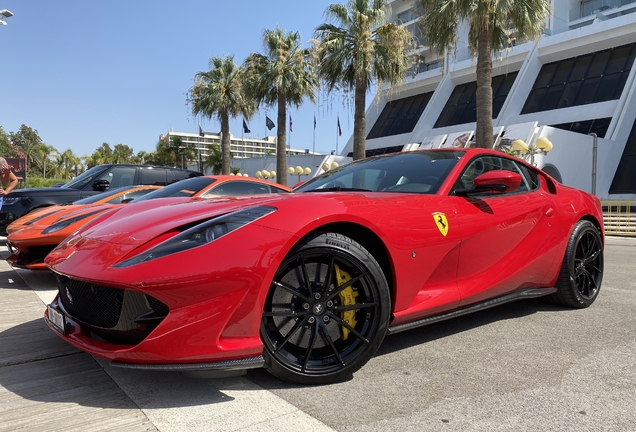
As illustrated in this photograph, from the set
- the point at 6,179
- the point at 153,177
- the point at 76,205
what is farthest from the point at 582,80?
the point at 6,179

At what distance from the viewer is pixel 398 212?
2.59 meters

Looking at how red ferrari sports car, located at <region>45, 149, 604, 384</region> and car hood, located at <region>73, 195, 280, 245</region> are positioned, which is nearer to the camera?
red ferrari sports car, located at <region>45, 149, 604, 384</region>

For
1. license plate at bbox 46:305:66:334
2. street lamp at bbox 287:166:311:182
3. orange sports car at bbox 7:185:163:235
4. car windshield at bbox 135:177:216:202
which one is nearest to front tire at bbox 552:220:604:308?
license plate at bbox 46:305:66:334

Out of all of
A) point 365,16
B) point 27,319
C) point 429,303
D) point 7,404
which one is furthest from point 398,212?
point 365,16

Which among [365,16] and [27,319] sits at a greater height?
[365,16]

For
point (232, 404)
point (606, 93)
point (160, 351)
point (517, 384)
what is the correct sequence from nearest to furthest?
point (160, 351) → point (232, 404) → point (517, 384) → point (606, 93)

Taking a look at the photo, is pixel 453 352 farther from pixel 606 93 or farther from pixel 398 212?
Answer: pixel 606 93

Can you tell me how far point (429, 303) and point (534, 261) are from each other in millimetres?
1186

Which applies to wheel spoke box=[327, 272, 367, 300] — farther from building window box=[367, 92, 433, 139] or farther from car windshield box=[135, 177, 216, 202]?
building window box=[367, 92, 433, 139]

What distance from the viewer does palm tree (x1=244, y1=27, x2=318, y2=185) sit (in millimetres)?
23875

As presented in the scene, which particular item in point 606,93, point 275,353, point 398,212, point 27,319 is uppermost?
point 606,93

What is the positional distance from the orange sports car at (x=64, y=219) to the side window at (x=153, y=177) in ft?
11.3

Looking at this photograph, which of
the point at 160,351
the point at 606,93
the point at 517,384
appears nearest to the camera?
the point at 160,351

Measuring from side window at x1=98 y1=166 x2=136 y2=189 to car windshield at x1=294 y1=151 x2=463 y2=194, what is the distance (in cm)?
646
